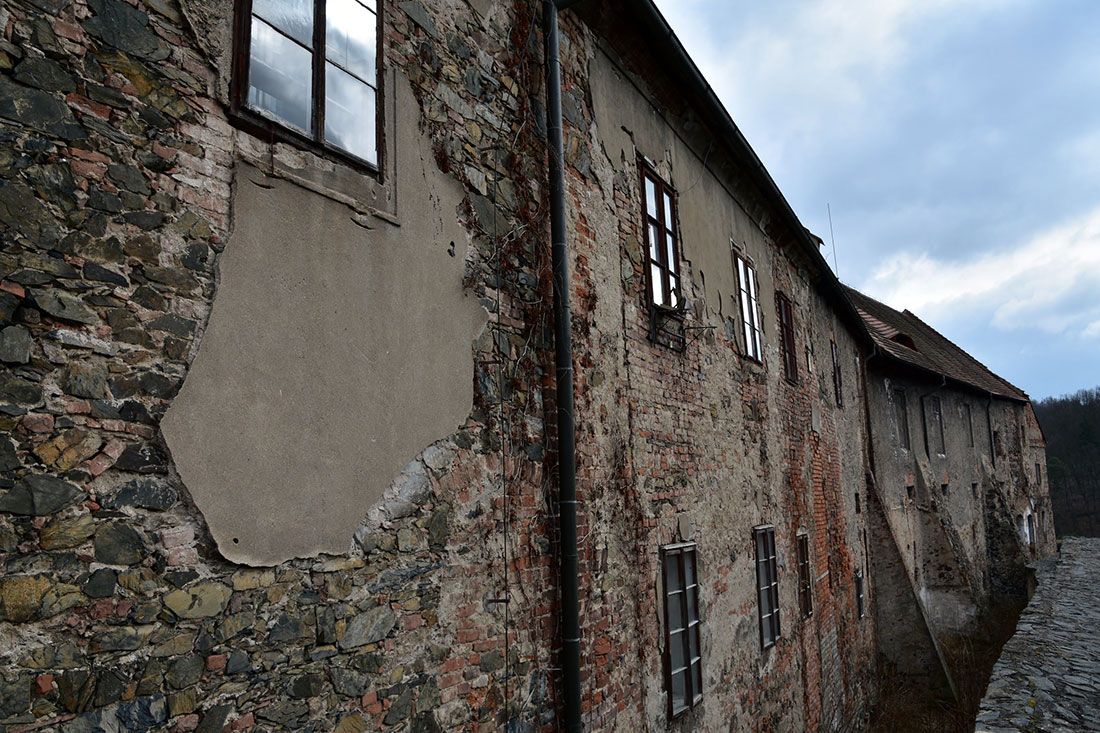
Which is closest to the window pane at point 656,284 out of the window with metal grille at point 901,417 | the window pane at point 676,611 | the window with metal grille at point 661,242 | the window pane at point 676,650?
the window with metal grille at point 661,242

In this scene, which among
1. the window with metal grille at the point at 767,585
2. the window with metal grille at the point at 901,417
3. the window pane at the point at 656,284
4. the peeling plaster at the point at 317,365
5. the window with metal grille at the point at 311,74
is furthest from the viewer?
the window with metal grille at the point at 901,417

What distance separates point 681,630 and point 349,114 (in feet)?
15.7

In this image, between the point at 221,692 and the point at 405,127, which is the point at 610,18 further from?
the point at 221,692

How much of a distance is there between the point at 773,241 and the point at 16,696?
10.3 m

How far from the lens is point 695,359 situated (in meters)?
7.11

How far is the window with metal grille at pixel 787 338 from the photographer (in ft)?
34.4

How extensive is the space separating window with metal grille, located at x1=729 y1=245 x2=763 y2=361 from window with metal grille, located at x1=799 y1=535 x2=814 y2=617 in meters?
2.82

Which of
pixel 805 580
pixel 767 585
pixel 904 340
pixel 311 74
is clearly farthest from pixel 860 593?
pixel 311 74

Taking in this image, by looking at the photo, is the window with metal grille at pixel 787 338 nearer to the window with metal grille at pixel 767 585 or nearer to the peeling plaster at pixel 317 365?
the window with metal grille at pixel 767 585

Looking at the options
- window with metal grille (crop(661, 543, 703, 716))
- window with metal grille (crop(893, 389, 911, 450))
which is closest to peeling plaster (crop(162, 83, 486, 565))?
window with metal grille (crop(661, 543, 703, 716))

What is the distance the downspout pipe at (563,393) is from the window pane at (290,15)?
1.90 m

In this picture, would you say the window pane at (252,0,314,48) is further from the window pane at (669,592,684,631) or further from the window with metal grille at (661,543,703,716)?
the window pane at (669,592,684,631)

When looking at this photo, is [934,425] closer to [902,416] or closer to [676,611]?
[902,416]

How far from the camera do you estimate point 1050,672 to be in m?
8.09
